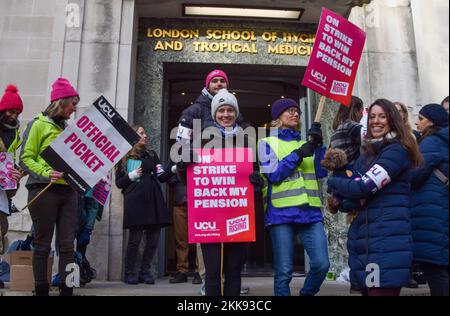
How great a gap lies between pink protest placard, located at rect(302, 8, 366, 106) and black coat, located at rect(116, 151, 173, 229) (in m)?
2.70

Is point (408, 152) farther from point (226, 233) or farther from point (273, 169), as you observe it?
point (226, 233)

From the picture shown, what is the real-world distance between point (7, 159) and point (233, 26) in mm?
4722

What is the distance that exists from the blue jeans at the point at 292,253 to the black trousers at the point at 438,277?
843 millimetres

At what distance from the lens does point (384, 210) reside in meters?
3.71

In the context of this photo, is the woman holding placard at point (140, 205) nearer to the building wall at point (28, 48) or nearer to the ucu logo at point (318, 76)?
the building wall at point (28, 48)

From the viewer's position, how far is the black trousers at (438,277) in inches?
157

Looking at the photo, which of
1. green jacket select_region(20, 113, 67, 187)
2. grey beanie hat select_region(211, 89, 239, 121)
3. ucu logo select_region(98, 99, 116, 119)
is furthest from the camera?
ucu logo select_region(98, 99, 116, 119)

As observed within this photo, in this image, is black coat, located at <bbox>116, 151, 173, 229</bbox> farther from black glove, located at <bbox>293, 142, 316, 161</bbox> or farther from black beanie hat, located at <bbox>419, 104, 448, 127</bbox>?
black beanie hat, located at <bbox>419, 104, 448, 127</bbox>

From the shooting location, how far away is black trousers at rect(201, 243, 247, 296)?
4055 millimetres

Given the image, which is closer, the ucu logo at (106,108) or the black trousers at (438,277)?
the black trousers at (438,277)

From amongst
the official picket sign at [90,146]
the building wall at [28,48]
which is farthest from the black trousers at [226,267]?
the building wall at [28,48]

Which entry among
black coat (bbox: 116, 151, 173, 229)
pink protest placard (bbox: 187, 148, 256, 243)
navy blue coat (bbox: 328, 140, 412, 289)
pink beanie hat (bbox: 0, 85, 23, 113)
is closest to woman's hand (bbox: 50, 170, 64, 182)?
pink protest placard (bbox: 187, 148, 256, 243)

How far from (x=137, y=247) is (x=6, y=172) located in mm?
2120

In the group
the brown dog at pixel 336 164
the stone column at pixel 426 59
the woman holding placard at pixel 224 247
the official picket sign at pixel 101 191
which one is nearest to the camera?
the woman holding placard at pixel 224 247
